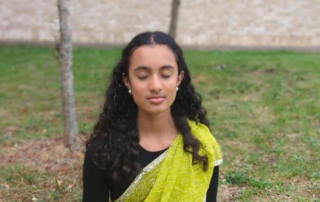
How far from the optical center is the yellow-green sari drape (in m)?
2.11

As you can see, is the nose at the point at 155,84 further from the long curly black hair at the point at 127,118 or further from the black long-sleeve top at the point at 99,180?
the black long-sleeve top at the point at 99,180

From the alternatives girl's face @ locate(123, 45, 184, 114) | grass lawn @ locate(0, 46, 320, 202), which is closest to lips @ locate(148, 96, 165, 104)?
girl's face @ locate(123, 45, 184, 114)

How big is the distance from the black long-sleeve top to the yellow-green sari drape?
3cm

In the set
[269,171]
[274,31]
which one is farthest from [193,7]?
[269,171]

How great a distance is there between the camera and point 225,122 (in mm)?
5703

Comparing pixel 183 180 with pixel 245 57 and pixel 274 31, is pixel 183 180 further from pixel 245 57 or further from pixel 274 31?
pixel 274 31

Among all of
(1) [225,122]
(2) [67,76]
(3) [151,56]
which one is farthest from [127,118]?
(1) [225,122]

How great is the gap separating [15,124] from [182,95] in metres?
4.19

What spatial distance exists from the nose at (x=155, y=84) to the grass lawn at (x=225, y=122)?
6.49 ft

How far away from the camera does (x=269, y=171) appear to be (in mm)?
4219

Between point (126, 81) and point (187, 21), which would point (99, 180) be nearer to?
point (126, 81)

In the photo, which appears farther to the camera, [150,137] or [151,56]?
[150,137]

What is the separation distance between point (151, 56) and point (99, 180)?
61cm

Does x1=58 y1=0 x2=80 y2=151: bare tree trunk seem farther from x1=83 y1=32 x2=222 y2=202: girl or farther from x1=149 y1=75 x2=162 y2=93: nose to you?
x1=149 y1=75 x2=162 y2=93: nose
